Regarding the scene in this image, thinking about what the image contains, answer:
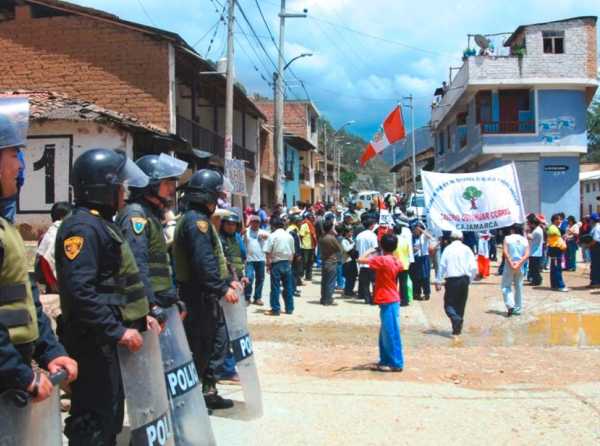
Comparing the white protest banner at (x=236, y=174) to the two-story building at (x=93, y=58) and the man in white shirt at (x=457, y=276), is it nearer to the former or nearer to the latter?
the two-story building at (x=93, y=58)

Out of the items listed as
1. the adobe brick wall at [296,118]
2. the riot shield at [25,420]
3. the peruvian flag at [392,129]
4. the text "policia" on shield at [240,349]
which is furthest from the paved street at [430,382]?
the adobe brick wall at [296,118]

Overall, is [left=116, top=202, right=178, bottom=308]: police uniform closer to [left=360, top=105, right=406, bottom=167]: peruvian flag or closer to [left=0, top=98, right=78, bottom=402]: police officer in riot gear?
[left=0, top=98, right=78, bottom=402]: police officer in riot gear

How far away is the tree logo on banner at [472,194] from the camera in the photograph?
13677mm

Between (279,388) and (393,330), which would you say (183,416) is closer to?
(279,388)

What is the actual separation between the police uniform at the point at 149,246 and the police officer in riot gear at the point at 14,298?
1.41 metres

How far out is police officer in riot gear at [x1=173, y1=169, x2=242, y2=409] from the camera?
17.3 ft

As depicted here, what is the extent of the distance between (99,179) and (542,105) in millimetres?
29125

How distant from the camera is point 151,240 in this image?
4.55m

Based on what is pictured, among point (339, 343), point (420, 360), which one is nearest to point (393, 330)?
point (420, 360)

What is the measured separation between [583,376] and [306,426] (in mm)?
3604

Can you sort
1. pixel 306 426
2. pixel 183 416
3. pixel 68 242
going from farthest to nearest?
1. pixel 306 426
2. pixel 183 416
3. pixel 68 242

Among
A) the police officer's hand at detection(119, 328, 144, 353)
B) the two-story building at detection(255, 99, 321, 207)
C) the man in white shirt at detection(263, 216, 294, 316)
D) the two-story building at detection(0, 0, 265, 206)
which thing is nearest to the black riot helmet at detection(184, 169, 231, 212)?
the police officer's hand at detection(119, 328, 144, 353)

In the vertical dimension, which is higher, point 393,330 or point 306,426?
point 393,330

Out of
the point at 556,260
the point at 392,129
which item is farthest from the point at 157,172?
the point at 392,129
